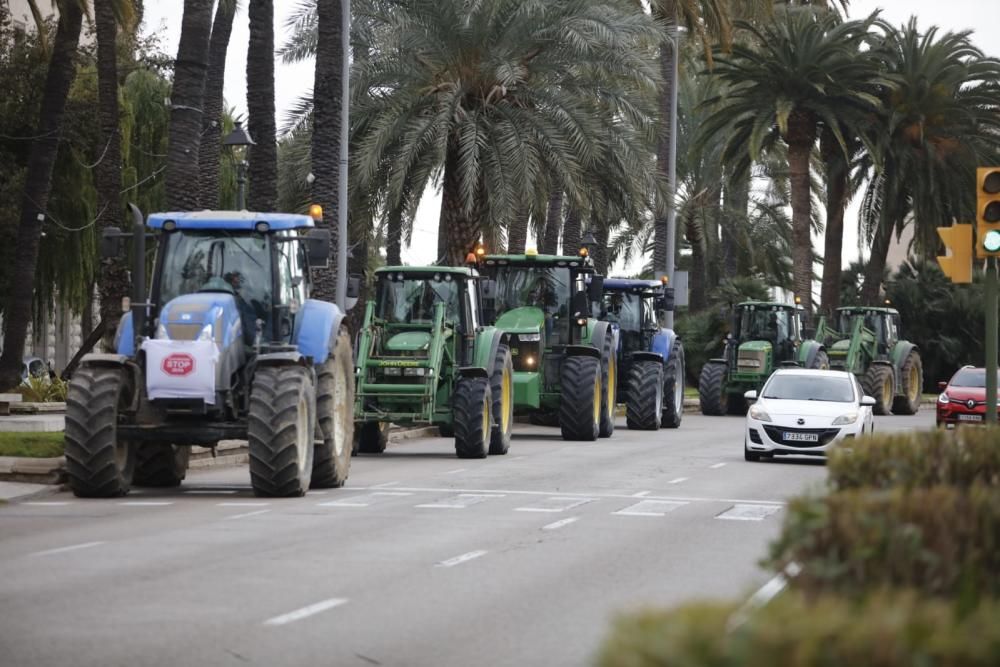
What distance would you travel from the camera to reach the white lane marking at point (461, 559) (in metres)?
12.7

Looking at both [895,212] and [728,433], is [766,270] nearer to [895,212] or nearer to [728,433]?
[895,212]

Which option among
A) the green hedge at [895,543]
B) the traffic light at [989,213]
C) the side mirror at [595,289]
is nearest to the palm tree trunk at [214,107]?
the side mirror at [595,289]

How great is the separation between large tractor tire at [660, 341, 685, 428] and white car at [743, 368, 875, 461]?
30.1ft

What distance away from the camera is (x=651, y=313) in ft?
117

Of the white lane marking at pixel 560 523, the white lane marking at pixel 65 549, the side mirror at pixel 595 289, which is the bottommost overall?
the white lane marking at pixel 560 523

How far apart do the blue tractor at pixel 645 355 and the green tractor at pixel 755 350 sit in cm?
547

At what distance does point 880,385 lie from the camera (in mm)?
43875

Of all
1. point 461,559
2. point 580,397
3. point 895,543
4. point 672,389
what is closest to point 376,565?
point 461,559

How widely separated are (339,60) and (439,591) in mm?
20713

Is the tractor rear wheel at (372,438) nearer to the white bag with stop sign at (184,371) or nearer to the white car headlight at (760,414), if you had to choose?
the white car headlight at (760,414)

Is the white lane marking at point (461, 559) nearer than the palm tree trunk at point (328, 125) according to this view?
Yes

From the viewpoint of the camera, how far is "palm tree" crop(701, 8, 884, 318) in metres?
48.7

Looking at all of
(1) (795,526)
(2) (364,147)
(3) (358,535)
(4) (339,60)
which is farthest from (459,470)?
(1) (795,526)

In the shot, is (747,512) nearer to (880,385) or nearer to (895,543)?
(895,543)
